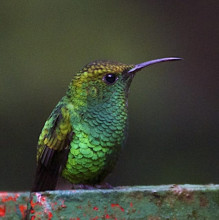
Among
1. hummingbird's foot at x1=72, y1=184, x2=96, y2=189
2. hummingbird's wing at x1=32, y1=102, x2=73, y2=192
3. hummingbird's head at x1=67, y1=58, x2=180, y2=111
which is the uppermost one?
hummingbird's head at x1=67, y1=58, x2=180, y2=111

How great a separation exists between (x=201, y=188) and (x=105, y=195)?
9.6 inches

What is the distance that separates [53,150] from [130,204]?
473 millimetres

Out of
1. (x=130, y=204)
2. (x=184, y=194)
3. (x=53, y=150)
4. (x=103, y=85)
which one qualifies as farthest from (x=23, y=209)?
(x=103, y=85)

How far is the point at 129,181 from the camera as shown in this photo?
5.04 m

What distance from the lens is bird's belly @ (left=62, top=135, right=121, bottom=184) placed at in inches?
89.4

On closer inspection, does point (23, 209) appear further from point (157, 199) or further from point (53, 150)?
point (53, 150)

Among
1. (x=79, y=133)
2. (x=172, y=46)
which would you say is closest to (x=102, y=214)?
(x=79, y=133)

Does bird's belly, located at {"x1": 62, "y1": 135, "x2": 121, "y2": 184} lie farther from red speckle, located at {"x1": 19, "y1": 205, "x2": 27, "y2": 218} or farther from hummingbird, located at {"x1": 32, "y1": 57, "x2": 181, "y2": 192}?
red speckle, located at {"x1": 19, "y1": 205, "x2": 27, "y2": 218}

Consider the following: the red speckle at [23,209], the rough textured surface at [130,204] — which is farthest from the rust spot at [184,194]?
the red speckle at [23,209]

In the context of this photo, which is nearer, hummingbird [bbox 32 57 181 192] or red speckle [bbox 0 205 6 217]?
red speckle [bbox 0 205 6 217]

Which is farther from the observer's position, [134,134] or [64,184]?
[134,134]

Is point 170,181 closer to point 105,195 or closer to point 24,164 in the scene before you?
point 24,164

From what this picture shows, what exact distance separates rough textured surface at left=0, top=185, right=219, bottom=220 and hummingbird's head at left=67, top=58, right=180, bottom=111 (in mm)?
484

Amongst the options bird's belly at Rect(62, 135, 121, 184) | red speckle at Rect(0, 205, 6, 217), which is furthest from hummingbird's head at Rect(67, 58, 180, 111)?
red speckle at Rect(0, 205, 6, 217)
